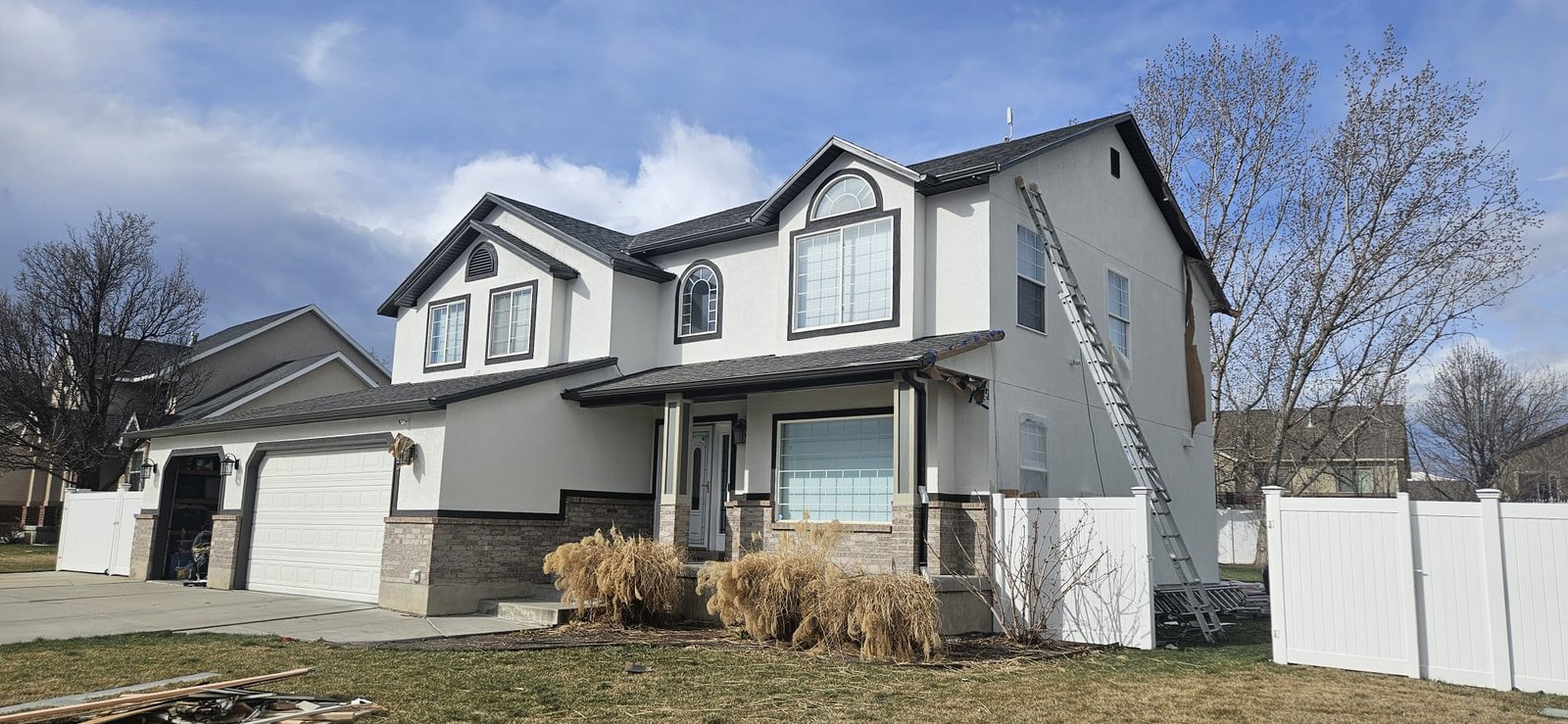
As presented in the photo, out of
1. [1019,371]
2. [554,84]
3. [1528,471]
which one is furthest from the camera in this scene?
[1528,471]

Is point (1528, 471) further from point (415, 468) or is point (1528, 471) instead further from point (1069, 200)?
point (415, 468)

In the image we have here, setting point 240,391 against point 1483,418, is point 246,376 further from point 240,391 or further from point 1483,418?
point 1483,418

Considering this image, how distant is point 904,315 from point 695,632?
557cm

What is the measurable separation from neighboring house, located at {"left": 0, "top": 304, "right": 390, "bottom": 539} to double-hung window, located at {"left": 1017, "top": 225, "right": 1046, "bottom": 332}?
2240 cm

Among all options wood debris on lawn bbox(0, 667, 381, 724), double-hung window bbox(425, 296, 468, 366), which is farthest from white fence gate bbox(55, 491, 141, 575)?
wood debris on lawn bbox(0, 667, 381, 724)

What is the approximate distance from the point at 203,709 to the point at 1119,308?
49.5ft

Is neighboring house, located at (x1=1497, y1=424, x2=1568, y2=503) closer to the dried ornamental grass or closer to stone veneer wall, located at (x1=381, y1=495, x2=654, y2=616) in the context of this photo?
the dried ornamental grass

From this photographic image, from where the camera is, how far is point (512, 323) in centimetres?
2002

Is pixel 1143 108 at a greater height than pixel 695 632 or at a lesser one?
greater

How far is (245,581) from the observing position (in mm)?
19094

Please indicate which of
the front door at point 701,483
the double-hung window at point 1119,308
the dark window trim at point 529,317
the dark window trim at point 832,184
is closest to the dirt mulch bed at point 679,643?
the front door at point 701,483

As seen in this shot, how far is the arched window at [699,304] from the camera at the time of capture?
725 inches

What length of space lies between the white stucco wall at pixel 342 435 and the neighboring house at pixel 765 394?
0.06 metres

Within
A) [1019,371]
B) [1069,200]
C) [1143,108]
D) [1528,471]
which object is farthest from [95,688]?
[1528,471]
